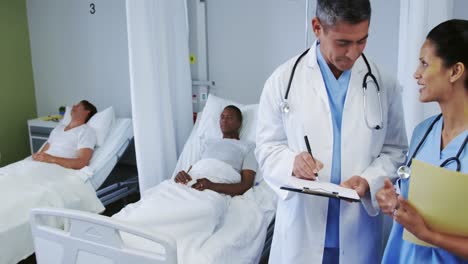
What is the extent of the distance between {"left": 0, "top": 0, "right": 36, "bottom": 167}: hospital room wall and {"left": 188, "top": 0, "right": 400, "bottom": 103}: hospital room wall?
223 centimetres

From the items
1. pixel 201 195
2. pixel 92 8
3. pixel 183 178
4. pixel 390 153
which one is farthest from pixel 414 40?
pixel 92 8

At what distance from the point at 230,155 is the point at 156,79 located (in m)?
0.72

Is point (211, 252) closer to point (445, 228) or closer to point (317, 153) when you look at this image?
point (317, 153)

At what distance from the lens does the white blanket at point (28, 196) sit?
7.23 ft

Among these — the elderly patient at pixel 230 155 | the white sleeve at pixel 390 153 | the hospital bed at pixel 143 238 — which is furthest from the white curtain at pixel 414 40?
the elderly patient at pixel 230 155

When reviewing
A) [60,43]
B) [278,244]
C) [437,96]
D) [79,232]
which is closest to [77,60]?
[60,43]

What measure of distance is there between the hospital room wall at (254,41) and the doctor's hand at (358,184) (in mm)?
1754

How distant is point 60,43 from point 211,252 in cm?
341

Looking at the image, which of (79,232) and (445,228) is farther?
(79,232)

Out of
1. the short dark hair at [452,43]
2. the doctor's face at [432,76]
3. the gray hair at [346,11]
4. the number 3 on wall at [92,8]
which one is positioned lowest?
the doctor's face at [432,76]

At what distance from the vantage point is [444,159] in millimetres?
964

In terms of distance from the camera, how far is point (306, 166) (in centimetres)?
118

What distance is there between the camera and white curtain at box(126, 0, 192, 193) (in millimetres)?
2428

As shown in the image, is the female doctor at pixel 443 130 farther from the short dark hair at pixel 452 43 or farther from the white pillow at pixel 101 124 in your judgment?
the white pillow at pixel 101 124
